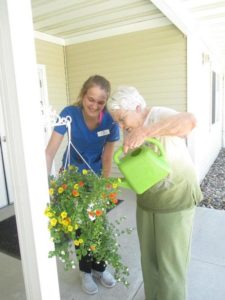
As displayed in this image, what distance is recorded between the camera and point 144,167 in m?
1.26

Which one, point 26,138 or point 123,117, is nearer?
point 26,138

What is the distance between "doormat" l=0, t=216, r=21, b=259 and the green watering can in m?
1.73

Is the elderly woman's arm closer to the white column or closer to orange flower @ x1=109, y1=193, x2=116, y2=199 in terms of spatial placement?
orange flower @ x1=109, y1=193, x2=116, y2=199

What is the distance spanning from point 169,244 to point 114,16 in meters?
3.39

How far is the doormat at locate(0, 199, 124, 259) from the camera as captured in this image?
2564 millimetres

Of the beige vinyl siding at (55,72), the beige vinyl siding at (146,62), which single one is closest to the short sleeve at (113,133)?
the beige vinyl siding at (146,62)

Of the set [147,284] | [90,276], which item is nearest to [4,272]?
[90,276]

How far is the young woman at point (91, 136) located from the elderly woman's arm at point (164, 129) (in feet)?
1.63

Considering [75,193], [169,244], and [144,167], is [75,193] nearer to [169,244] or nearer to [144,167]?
[144,167]

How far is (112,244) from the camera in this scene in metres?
1.50

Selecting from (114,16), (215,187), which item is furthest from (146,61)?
(215,187)

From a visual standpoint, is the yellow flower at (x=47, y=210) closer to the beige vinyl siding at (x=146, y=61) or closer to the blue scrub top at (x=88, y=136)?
the blue scrub top at (x=88, y=136)

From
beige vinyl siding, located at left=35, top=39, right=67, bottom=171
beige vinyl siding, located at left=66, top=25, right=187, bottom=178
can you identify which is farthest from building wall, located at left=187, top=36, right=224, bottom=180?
beige vinyl siding, located at left=35, top=39, right=67, bottom=171

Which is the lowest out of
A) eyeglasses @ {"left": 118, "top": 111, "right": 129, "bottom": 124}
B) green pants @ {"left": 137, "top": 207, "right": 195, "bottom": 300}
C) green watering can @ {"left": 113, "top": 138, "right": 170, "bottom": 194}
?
green pants @ {"left": 137, "top": 207, "right": 195, "bottom": 300}
